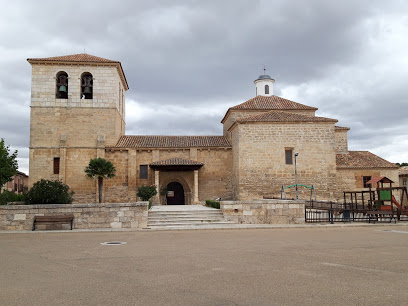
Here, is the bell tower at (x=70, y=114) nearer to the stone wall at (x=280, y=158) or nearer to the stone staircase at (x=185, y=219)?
the stone wall at (x=280, y=158)

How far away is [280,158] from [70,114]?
1474cm

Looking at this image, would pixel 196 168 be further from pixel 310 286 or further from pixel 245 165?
pixel 310 286

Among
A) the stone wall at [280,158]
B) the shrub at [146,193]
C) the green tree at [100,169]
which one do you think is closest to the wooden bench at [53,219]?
the shrub at [146,193]

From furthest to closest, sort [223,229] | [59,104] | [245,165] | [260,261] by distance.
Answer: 1. [59,104]
2. [245,165]
3. [223,229]
4. [260,261]

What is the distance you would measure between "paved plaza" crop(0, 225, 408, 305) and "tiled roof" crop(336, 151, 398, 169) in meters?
16.1

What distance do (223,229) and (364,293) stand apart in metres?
8.68

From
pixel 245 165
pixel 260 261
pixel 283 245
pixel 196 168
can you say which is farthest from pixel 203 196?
pixel 260 261

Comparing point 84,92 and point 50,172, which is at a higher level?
point 84,92

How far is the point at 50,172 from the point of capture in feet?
79.7

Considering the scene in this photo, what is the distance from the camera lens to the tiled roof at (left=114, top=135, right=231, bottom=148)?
84.0 feet

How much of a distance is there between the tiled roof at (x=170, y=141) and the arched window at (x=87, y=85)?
155 inches

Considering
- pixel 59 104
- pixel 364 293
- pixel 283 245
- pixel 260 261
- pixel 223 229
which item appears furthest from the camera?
pixel 59 104

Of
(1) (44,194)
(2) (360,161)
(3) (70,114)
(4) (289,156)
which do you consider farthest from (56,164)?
(2) (360,161)

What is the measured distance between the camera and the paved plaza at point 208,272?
14.6 feet
